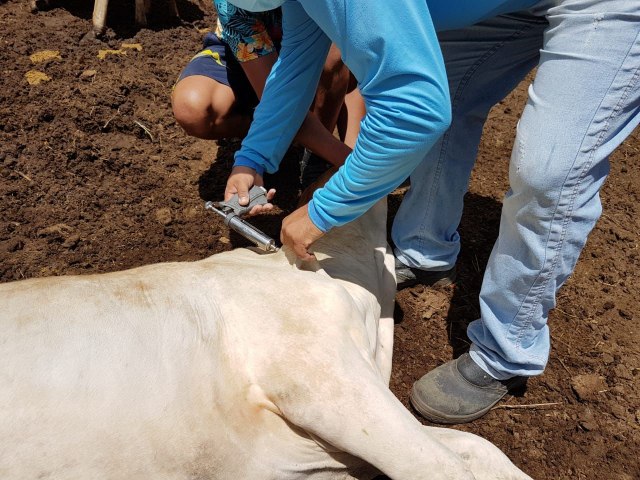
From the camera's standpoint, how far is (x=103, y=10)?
4863mm

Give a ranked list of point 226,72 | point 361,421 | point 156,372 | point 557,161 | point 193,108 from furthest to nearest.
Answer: point 226,72 < point 193,108 < point 557,161 < point 361,421 < point 156,372

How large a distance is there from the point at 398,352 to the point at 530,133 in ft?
4.24

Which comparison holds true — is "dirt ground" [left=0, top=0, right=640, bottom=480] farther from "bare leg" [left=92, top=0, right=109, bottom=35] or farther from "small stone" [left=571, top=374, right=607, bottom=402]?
"bare leg" [left=92, top=0, right=109, bottom=35]

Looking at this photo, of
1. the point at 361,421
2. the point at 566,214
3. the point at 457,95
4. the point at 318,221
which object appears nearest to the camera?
the point at 361,421

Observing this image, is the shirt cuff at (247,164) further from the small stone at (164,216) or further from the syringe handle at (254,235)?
the small stone at (164,216)

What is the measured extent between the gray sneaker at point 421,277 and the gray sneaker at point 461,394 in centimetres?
64

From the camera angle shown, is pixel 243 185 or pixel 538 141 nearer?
pixel 538 141

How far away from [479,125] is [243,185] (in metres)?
1.12

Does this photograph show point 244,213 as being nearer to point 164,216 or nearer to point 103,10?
point 164,216

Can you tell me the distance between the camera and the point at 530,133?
2146mm

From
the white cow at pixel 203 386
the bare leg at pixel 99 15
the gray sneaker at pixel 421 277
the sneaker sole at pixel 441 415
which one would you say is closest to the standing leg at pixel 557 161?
the sneaker sole at pixel 441 415

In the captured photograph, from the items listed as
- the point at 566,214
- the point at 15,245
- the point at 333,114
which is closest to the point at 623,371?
the point at 566,214

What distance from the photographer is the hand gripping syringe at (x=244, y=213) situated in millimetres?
2543

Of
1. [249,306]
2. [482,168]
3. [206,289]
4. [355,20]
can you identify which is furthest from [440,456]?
[482,168]
